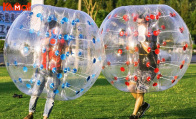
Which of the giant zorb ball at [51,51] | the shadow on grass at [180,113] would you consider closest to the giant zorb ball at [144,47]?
the giant zorb ball at [51,51]

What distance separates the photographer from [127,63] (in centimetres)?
589

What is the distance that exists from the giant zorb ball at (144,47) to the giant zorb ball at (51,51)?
59 centimetres

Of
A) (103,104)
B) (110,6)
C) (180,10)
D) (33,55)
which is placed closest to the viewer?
(33,55)

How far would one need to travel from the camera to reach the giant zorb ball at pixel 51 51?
5.12 m

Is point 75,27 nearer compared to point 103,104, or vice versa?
point 75,27

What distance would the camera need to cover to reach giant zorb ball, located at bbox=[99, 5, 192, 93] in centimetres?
586

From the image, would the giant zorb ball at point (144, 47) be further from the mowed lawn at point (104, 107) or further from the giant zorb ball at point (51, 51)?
the mowed lawn at point (104, 107)

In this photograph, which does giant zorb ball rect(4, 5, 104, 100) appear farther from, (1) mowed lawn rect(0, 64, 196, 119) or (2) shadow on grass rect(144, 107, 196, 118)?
(2) shadow on grass rect(144, 107, 196, 118)

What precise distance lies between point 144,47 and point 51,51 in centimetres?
152

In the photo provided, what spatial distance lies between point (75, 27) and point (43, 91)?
102cm

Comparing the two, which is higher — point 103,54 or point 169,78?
point 103,54

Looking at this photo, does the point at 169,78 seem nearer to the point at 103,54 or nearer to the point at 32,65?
the point at 103,54

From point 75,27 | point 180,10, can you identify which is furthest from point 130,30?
point 180,10

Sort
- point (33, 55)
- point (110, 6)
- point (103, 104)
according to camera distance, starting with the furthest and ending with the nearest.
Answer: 1. point (110, 6)
2. point (103, 104)
3. point (33, 55)
